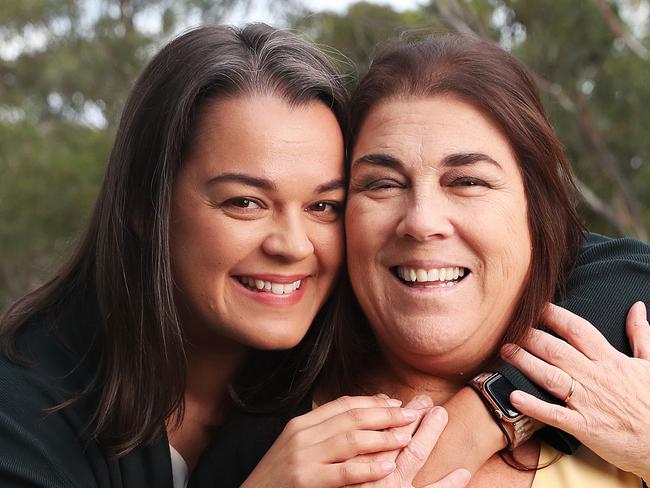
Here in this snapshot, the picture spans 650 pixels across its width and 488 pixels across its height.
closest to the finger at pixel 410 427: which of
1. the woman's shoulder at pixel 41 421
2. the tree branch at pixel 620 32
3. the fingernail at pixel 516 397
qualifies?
the fingernail at pixel 516 397

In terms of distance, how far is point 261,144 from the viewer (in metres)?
2.39

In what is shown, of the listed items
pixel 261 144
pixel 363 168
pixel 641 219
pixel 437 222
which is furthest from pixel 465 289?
pixel 641 219

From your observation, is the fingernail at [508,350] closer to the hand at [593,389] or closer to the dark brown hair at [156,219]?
the hand at [593,389]

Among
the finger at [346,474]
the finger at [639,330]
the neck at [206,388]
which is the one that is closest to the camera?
the finger at [346,474]

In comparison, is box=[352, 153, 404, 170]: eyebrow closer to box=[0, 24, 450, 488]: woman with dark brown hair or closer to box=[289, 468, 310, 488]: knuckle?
box=[0, 24, 450, 488]: woman with dark brown hair

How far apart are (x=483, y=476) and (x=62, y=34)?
1434 cm

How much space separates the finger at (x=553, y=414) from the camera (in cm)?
212

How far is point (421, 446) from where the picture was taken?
7.04 feet

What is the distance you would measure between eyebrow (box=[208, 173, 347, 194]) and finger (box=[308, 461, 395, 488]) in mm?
770

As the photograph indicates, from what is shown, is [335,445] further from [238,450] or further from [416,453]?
[238,450]

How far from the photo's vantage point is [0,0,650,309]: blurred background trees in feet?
24.5

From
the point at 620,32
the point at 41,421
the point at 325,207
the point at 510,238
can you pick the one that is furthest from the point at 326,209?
the point at 620,32

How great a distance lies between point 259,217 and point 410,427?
0.71 m


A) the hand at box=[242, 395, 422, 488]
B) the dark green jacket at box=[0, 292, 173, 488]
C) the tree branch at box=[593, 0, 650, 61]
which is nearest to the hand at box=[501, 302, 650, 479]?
the hand at box=[242, 395, 422, 488]
